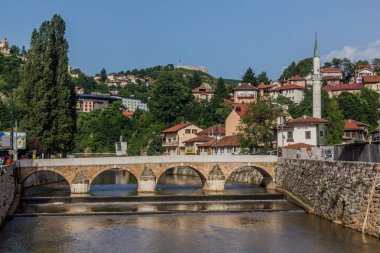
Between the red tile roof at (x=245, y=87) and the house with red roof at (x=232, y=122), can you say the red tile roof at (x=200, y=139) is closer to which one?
the house with red roof at (x=232, y=122)

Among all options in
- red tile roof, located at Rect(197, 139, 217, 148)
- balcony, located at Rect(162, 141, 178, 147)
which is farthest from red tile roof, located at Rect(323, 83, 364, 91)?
red tile roof, located at Rect(197, 139, 217, 148)

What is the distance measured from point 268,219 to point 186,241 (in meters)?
11.1

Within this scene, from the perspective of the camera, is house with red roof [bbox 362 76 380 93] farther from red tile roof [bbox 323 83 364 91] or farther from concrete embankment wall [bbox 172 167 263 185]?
concrete embankment wall [bbox 172 167 263 185]

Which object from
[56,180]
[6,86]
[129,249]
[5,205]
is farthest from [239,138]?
[6,86]

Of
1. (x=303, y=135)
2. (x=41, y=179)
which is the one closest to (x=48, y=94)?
(x=41, y=179)

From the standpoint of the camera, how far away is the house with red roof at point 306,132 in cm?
7731

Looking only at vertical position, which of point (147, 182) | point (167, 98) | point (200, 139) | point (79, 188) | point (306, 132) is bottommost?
point (79, 188)

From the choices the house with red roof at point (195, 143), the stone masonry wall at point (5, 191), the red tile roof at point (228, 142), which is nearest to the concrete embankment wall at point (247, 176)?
the red tile roof at point (228, 142)

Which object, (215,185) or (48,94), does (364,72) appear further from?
(48,94)

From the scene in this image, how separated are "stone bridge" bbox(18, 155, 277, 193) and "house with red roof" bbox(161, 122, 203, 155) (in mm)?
51447

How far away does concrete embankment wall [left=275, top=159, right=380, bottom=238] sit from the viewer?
36.0 m

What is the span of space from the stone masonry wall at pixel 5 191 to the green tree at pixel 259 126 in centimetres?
3907

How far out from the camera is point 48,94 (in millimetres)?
72500

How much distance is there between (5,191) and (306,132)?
45209mm
